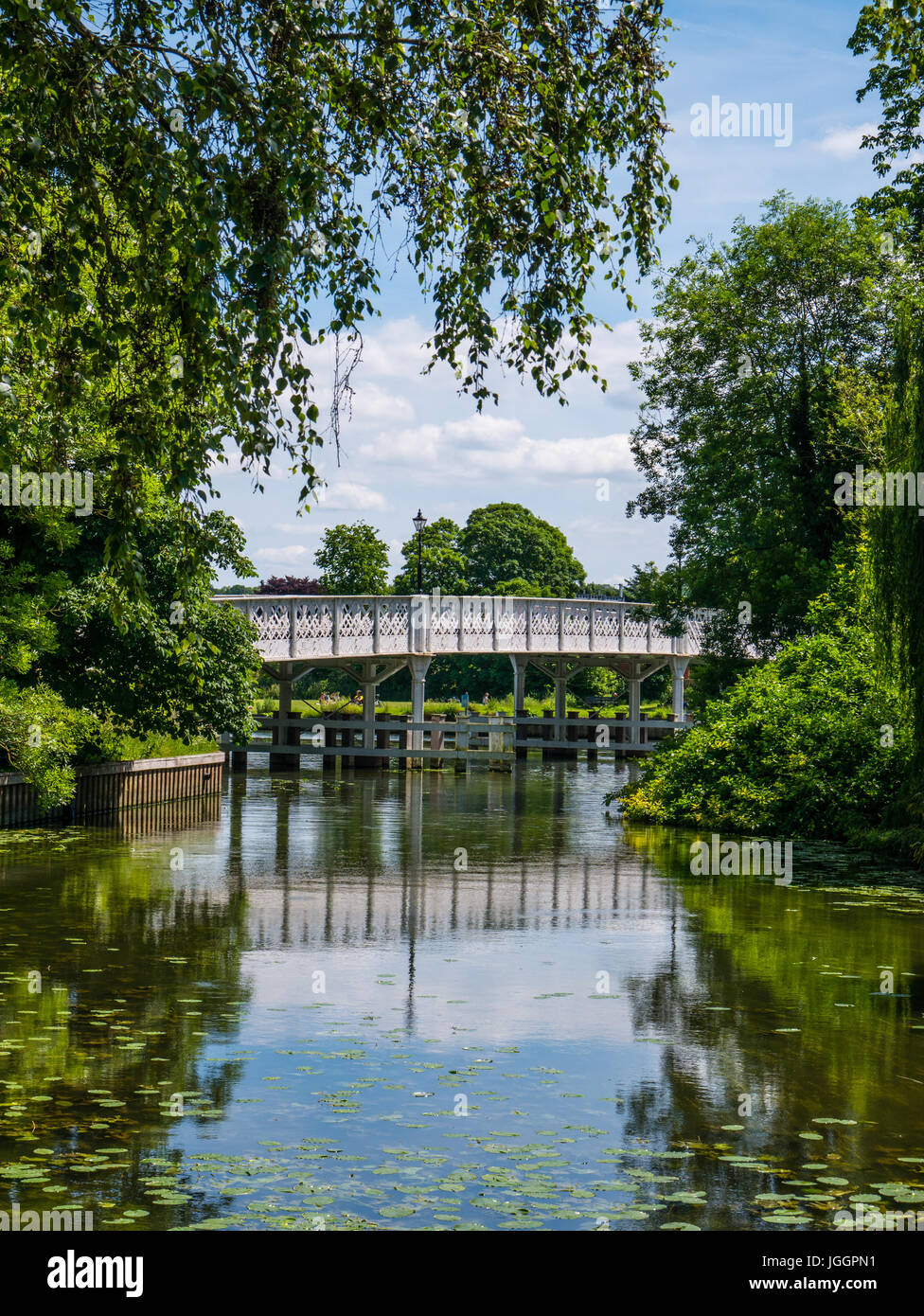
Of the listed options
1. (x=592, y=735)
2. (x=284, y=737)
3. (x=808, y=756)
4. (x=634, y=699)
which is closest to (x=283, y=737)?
(x=284, y=737)

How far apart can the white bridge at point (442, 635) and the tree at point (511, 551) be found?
2682 centimetres

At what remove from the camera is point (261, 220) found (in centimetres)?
711

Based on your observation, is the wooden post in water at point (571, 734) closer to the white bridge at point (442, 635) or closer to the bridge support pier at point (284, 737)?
the white bridge at point (442, 635)

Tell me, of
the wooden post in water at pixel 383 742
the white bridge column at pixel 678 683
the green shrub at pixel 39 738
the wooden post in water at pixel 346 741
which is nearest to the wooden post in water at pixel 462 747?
the wooden post in water at pixel 383 742

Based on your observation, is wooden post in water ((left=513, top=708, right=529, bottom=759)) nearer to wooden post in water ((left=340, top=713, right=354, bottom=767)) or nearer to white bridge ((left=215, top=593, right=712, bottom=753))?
white bridge ((left=215, top=593, right=712, bottom=753))

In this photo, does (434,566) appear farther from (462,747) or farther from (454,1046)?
(454,1046)

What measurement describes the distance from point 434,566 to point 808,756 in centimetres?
6060

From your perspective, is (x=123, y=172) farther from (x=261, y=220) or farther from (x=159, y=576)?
(x=159, y=576)

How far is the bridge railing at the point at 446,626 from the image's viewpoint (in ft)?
140

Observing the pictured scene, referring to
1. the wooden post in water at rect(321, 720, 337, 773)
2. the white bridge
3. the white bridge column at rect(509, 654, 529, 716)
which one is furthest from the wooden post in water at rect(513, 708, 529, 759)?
the wooden post in water at rect(321, 720, 337, 773)

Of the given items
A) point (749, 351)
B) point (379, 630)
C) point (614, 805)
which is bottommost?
point (614, 805)

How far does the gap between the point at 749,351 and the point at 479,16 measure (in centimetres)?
2755

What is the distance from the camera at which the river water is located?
656 cm

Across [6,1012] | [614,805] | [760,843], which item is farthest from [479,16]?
[614,805]
